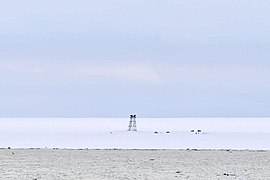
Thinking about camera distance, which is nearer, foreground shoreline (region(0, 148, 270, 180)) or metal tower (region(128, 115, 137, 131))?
foreground shoreline (region(0, 148, 270, 180))

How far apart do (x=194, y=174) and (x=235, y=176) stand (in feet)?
5.79

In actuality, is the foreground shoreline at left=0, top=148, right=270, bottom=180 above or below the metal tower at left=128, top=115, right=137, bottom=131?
below

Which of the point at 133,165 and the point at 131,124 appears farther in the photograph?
the point at 131,124

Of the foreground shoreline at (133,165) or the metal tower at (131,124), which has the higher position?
the metal tower at (131,124)

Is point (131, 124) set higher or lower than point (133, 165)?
higher

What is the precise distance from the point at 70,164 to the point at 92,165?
4.21 feet

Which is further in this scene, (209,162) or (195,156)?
(195,156)

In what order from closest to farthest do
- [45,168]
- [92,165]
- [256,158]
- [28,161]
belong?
[45,168]
[92,165]
[28,161]
[256,158]

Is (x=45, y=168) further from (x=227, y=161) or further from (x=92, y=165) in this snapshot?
(x=227, y=161)

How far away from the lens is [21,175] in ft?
100

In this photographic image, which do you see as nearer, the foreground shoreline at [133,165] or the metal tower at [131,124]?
the foreground shoreline at [133,165]

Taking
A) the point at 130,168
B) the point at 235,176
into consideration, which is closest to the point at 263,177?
the point at 235,176

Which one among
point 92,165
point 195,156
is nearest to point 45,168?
point 92,165

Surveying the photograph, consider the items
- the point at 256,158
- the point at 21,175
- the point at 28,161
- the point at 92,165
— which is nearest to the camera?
the point at 21,175
